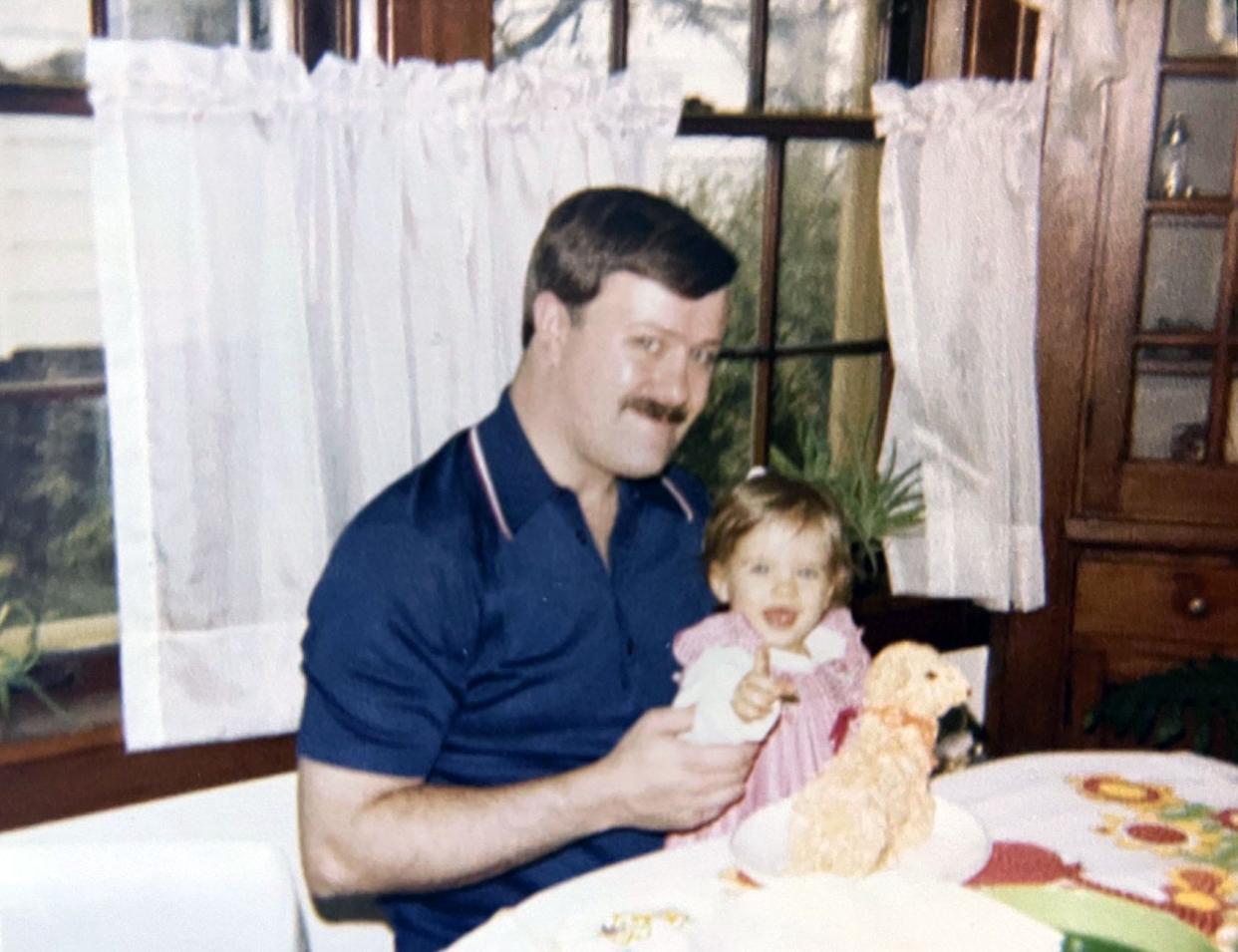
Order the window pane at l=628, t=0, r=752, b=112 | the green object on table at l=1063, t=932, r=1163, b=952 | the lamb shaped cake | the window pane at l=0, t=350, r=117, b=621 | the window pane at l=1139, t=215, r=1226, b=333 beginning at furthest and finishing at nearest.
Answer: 1. the window pane at l=1139, t=215, r=1226, b=333
2. the window pane at l=628, t=0, r=752, b=112
3. the window pane at l=0, t=350, r=117, b=621
4. the lamb shaped cake
5. the green object on table at l=1063, t=932, r=1163, b=952

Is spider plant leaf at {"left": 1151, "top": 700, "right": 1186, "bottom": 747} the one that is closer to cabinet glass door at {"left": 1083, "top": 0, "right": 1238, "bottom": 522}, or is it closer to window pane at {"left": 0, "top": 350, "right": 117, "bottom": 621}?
cabinet glass door at {"left": 1083, "top": 0, "right": 1238, "bottom": 522}

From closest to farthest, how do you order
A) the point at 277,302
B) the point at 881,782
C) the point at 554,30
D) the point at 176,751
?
the point at 881,782
the point at 277,302
the point at 176,751
the point at 554,30

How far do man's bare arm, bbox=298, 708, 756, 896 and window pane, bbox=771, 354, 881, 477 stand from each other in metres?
1.03

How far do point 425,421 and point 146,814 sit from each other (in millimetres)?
641

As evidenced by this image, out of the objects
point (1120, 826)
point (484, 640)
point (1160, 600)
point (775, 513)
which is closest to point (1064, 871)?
point (1120, 826)

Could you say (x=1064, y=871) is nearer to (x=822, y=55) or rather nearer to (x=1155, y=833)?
(x=1155, y=833)

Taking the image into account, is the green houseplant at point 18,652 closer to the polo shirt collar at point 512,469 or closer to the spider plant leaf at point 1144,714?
the polo shirt collar at point 512,469

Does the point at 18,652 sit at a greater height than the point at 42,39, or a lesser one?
lesser

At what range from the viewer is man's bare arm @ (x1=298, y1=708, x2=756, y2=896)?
1.28 metres

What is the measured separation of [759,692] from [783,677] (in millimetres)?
305

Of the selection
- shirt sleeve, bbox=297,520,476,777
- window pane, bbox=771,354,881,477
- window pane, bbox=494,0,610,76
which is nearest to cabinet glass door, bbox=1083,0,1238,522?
window pane, bbox=771,354,881,477

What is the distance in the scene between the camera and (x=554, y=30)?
6.32 feet

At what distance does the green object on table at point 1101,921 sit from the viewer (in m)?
0.97

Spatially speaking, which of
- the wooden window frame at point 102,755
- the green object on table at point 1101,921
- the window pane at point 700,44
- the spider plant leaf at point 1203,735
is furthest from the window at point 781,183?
the green object on table at point 1101,921
